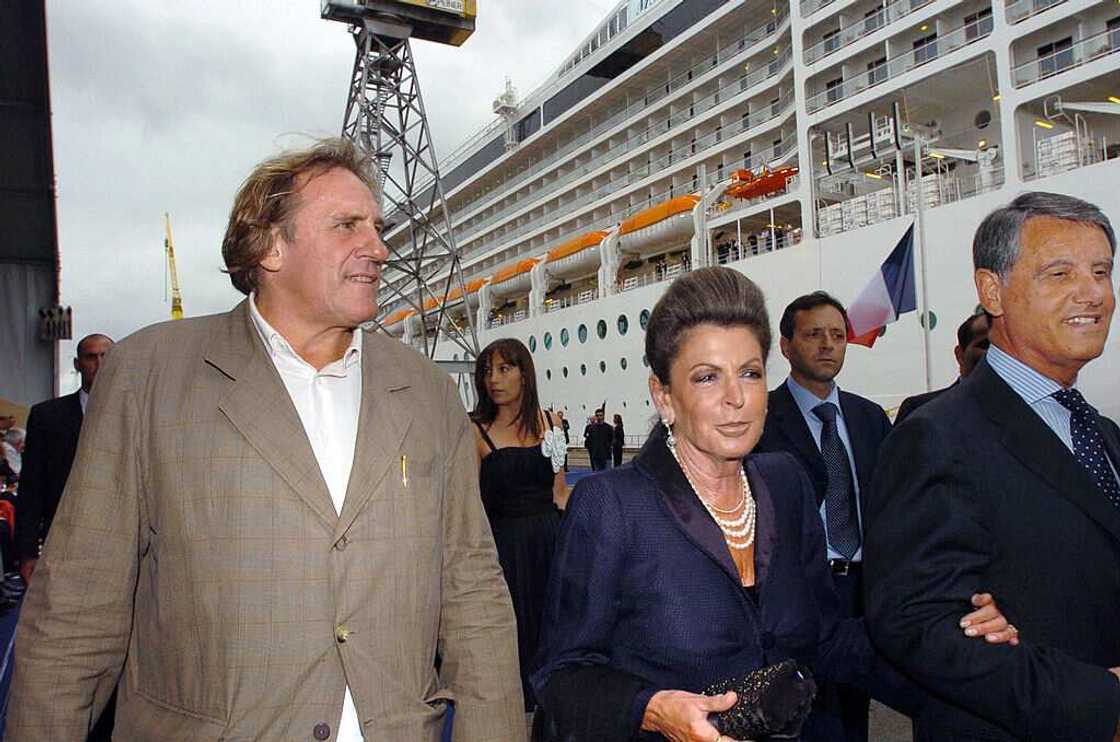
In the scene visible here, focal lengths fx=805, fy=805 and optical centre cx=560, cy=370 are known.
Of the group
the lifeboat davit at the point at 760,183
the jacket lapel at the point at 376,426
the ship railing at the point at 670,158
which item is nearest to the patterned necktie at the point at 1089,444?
the jacket lapel at the point at 376,426

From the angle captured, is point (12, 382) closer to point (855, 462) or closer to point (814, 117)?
point (855, 462)

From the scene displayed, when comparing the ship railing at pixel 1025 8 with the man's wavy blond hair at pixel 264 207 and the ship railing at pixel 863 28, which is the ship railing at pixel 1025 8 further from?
the man's wavy blond hair at pixel 264 207

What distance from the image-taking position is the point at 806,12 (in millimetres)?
16969

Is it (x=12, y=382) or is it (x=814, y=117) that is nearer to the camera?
(x=12, y=382)

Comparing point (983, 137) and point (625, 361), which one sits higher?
point (983, 137)

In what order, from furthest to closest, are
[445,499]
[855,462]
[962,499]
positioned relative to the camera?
1. [855,462]
2. [445,499]
3. [962,499]

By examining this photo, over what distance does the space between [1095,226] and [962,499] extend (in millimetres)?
655

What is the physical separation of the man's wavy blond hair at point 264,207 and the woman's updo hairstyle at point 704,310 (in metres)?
0.83

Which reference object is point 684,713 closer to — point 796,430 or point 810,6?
point 796,430

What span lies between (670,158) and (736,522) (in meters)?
21.8

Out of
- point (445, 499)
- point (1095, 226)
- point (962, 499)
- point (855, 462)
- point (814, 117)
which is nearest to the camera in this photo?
point (962, 499)

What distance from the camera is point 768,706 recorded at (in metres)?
1.43

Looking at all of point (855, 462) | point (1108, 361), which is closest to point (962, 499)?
point (855, 462)

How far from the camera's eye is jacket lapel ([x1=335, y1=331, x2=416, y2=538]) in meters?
1.61
